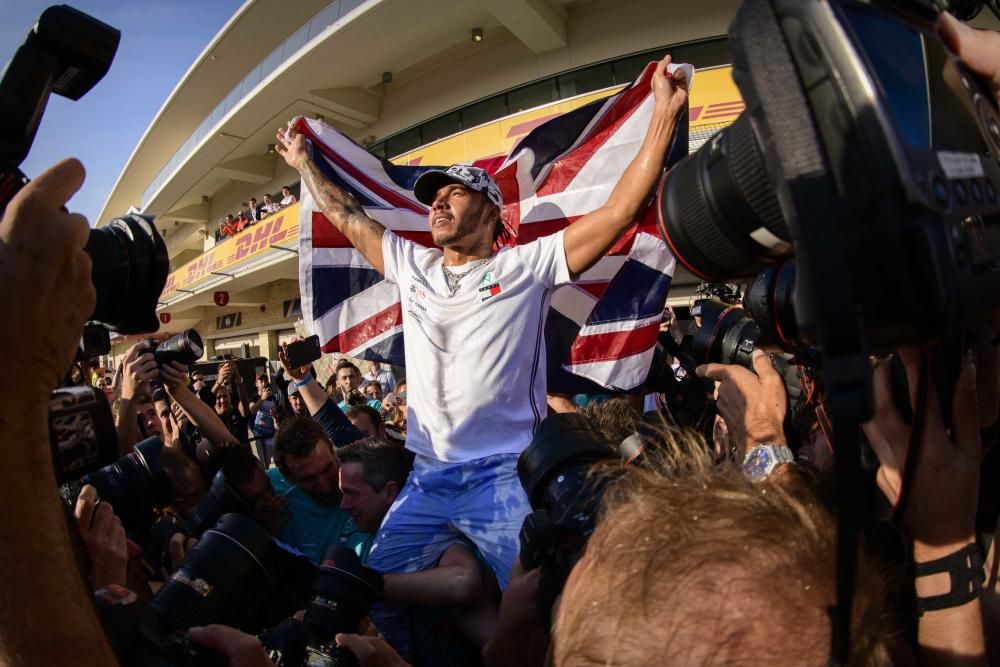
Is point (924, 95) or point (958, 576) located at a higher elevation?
point (924, 95)

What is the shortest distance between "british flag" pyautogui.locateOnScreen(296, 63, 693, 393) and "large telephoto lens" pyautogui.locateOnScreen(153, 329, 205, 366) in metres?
0.64

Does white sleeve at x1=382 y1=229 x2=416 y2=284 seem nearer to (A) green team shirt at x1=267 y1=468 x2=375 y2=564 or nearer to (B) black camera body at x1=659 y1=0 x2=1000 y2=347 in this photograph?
(A) green team shirt at x1=267 y1=468 x2=375 y2=564

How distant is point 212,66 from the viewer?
14.0 metres

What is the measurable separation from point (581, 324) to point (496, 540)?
1267mm

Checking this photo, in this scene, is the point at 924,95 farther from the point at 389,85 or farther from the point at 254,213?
the point at 254,213

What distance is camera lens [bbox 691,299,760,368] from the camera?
5.45 ft

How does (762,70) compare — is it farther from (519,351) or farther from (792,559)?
(519,351)

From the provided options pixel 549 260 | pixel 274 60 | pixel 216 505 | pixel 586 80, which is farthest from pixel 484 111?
pixel 216 505

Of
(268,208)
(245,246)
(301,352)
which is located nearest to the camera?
(301,352)

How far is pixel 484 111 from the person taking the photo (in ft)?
31.5

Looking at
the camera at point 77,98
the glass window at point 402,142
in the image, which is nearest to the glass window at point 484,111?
the glass window at point 402,142

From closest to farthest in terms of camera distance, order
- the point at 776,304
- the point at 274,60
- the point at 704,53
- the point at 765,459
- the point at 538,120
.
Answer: the point at 765,459, the point at 776,304, the point at 538,120, the point at 704,53, the point at 274,60

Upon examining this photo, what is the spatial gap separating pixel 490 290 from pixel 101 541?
1.13m

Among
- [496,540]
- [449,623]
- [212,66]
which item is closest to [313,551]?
[449,623]
